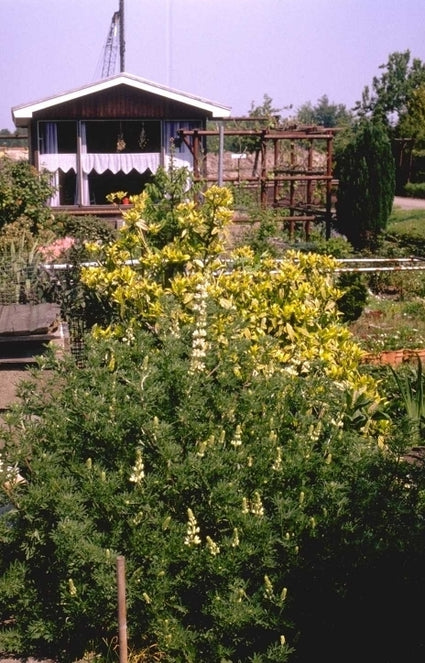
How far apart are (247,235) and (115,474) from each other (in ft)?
29.4

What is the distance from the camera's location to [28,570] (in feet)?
11.1

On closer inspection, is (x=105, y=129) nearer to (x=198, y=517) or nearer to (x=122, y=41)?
(x=122, y=41)

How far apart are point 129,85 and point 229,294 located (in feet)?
57.8

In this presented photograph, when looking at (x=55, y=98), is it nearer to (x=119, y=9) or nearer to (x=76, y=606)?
(x=119, y=9)

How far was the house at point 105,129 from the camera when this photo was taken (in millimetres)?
21547

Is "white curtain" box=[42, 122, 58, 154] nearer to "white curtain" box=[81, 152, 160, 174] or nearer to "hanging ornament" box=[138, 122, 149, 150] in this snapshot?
"white curtain" box=[81, 152, 160, 174]

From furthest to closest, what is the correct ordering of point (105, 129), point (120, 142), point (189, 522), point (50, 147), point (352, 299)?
1. point (105, 129)
2. point (120, 142)
3. point (50, 147)
4. point (352, 299)
5. point (189, 522)

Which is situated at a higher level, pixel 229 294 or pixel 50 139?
pixel 50 139

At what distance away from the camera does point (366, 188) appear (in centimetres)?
1794

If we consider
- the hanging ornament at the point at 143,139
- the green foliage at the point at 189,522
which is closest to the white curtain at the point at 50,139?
the hanging ornament at the point at 143,139

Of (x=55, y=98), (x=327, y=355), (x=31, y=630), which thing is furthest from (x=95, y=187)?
(x=31, y=630)

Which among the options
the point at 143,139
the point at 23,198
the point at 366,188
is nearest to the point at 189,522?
the point at 23,198

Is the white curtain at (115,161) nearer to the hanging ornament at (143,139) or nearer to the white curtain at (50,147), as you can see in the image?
the hanging ornament at (143,139)

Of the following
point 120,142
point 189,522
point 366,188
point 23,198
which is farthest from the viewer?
point 120,142
